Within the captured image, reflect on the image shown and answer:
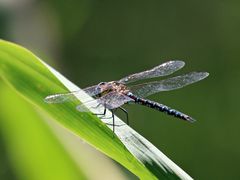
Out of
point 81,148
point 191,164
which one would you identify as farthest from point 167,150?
point 81,148

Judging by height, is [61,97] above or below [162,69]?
above

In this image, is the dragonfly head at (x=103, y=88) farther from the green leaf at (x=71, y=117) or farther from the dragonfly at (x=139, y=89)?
the green leaf at (x=71, y=117)

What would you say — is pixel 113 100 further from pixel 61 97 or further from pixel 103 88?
pixel 61 97

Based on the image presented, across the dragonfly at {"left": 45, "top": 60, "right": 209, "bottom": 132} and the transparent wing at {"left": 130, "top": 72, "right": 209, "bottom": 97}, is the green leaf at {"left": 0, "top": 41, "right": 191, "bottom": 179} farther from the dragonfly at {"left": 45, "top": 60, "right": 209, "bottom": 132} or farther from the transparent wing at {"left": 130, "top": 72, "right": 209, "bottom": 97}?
the transparent wing at {"left": 130, "top": 72, "right": 209, "bottom": 97}

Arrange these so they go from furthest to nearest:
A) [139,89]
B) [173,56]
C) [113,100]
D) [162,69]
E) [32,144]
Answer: [173,56], [162,69], [139,89], [113,100], [32,144]

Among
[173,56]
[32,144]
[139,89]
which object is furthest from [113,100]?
[173,56]

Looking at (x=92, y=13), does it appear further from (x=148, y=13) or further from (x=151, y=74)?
(x=151, y=74)

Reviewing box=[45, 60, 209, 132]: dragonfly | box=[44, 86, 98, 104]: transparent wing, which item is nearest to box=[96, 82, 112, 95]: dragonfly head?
box=[45, 60, 209, 132]: dragonfly
